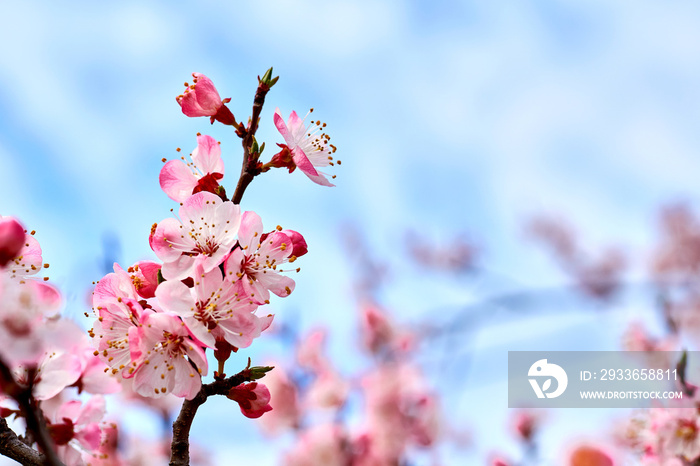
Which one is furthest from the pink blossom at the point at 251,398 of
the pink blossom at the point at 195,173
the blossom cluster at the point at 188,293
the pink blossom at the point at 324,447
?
the pink blossom at the point at 324,447

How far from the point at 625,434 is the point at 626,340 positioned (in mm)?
1499

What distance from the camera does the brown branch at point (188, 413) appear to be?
3.25 ft

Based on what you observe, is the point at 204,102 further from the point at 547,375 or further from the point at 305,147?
the point at 547,375

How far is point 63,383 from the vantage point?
1167 millimetres

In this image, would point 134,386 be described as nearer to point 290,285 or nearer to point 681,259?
point 290,285

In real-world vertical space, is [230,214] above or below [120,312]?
above

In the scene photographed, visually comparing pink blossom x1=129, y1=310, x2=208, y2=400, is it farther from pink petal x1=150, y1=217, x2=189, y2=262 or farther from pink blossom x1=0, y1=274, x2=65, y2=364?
pink blossom x1=0, y1=274, x2=65, y2=364

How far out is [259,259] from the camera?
3.89ft

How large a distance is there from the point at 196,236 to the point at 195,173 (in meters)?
0.20

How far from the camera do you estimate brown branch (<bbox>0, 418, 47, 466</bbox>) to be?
941 mm

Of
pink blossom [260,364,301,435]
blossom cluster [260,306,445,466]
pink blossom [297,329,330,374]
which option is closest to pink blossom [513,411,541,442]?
blossom cluster [260,306,445,466]

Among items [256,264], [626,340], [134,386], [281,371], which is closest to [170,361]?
[134,386]

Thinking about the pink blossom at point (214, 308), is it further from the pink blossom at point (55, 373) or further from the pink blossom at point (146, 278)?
the pink blossom at point (55, 373)

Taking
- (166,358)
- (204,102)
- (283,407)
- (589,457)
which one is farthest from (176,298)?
(283,407)
